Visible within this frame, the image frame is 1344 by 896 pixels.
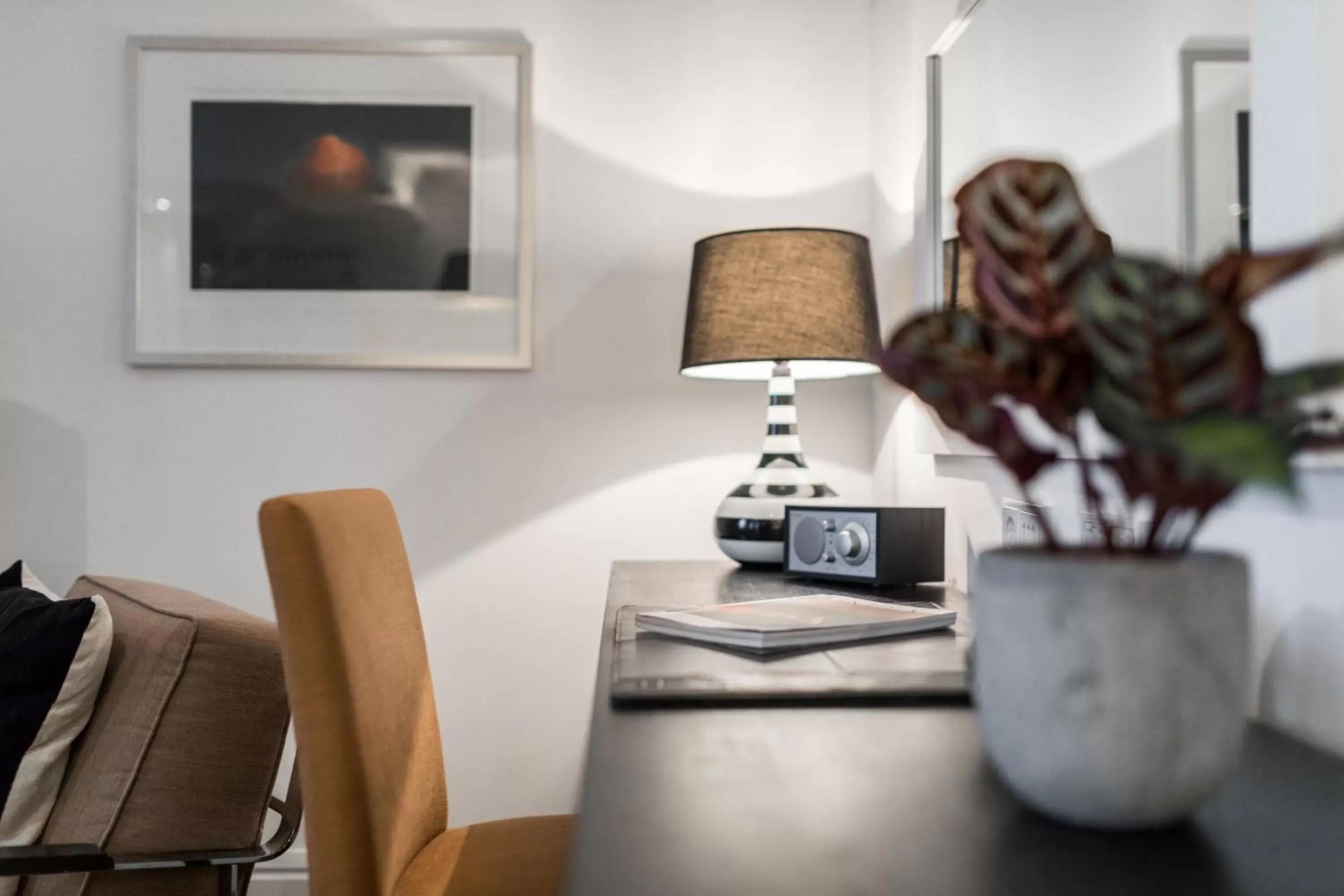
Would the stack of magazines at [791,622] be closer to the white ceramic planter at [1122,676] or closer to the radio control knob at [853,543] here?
the radio control knob at [853,543]

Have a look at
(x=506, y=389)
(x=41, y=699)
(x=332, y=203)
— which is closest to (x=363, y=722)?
(x=41, y=699)

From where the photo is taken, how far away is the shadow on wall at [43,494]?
6.97ft

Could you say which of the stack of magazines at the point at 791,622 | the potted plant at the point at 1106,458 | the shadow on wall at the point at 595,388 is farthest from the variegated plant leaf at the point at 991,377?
the shadow on wall at the point at 595,388

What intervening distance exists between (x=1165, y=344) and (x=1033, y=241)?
0.09 meters

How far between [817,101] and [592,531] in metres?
1.08

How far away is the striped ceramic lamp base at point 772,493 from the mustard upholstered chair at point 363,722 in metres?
0.64

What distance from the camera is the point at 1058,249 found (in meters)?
0.47

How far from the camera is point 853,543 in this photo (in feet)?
4.83

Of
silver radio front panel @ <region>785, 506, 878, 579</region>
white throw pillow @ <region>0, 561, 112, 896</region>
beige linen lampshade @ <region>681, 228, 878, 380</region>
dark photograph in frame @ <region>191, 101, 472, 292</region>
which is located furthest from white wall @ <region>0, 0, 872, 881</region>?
white throw pillow @ <region>0, 561, 112, 896</region>

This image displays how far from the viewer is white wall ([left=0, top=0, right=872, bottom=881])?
213 centimetres

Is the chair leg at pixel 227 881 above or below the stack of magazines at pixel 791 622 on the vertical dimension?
below

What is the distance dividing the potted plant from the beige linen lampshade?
3.66 ft

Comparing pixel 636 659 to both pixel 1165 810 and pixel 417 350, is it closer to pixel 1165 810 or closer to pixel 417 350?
pixel 1165 810

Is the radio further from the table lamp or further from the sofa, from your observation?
the sofa
